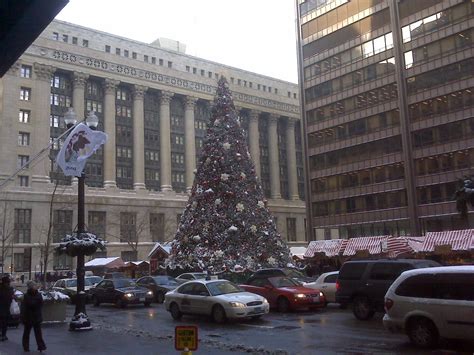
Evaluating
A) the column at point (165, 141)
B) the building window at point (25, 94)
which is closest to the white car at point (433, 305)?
the building window at point (25, 94)

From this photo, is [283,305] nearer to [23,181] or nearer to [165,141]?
[23,181]

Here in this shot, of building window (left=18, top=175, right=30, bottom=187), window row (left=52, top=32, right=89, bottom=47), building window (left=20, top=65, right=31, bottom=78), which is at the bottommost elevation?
building window (left=18, top=175, right=30, bottom=187)

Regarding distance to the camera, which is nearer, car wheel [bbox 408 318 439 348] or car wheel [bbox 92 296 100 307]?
car wheel [bbox 408 318 439 348]

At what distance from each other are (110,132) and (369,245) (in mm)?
61676

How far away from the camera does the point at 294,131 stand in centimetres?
11775

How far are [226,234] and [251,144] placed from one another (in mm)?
77427

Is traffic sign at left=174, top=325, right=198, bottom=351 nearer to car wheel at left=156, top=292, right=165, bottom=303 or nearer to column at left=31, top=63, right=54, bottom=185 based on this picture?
car wheel at left=156, top=292, right=165, bottom=303

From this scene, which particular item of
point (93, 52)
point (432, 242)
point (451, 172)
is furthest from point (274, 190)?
point (432, 242)

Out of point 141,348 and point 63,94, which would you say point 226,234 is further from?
point 63,94

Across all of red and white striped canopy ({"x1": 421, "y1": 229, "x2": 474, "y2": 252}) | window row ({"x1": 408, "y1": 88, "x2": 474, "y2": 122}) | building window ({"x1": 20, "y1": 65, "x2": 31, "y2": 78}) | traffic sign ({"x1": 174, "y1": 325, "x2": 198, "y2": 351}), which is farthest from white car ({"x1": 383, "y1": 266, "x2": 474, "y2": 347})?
building window ({"x1": 20, "y1": 65, "x2": 31, "y2": 78})

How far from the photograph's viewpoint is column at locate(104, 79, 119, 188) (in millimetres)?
87062

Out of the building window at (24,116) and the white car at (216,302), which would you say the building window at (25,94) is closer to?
the building window at (24,116)

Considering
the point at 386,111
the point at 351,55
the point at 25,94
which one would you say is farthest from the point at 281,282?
the point at 25,94

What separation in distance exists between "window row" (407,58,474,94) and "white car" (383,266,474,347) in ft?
161
